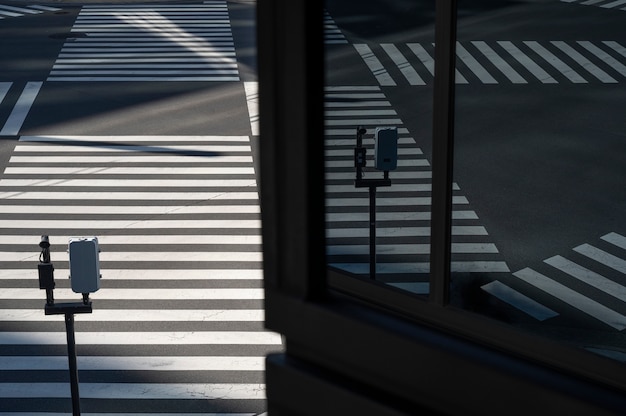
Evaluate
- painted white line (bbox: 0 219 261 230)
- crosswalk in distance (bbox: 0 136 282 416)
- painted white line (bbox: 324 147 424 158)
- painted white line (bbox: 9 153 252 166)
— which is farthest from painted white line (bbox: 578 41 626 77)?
painted white line (bbox: 0 219 261 230)

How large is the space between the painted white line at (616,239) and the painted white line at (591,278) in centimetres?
133

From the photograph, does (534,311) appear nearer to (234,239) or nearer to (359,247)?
(359,247)

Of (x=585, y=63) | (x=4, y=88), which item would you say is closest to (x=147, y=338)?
(x=4, y=88)

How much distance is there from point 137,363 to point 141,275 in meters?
3.07

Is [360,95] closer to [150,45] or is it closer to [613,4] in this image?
[150,45]

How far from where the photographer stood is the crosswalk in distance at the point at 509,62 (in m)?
29.2

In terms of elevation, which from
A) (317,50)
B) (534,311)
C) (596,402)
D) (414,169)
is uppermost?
(317,50)

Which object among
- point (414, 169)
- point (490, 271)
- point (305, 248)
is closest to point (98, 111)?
point (414, 169)

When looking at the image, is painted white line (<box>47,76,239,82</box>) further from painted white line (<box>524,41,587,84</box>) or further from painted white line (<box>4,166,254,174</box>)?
painted white line (<box>524,41,587,84</box>)

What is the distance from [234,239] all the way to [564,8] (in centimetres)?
2559

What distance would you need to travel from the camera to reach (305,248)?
8.25ft

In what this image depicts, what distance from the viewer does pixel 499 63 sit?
3045cm

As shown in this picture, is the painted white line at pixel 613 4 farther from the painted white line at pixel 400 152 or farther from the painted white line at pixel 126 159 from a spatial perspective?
the painted white line at pixel 126 159

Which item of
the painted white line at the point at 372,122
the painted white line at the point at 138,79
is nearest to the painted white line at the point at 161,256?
the painted white line at the point at 372,122
